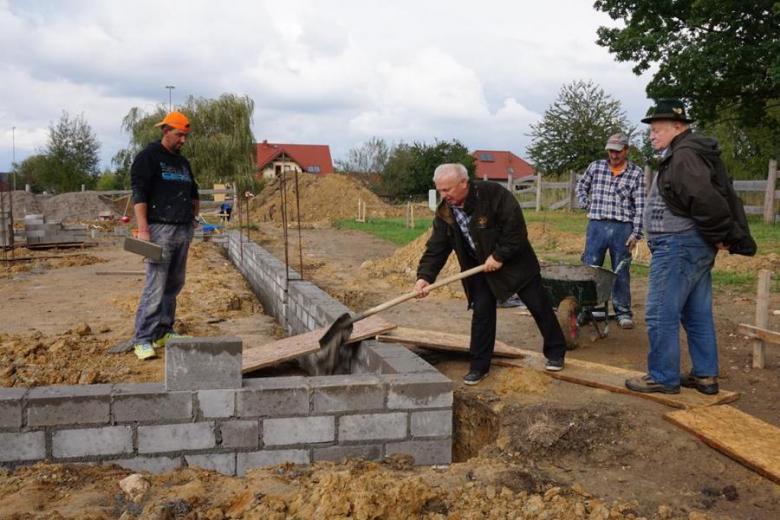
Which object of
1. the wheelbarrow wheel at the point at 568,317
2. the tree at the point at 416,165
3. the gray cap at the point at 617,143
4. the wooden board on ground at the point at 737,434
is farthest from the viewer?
the tree at the point at 416,165

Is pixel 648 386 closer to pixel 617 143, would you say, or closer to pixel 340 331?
pixel 340 331

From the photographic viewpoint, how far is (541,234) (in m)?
14.7

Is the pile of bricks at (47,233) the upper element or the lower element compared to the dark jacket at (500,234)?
lower

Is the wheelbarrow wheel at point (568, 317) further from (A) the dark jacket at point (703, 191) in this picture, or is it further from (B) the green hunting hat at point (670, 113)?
(B) the green hunting hat at point (670, 113)

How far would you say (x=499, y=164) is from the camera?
209ft

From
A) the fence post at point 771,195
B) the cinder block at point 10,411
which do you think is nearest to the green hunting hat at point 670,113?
the cinder block at point 10,411

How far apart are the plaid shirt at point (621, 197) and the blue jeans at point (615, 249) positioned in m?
0.06

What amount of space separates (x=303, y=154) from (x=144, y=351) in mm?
62725

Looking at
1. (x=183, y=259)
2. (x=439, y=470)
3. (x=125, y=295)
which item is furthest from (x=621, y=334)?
(x=125, y=295)

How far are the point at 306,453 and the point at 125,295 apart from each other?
5660 mm

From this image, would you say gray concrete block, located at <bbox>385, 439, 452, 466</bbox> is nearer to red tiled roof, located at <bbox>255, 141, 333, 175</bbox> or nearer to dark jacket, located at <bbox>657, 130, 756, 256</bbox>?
dark jacket, located at <bbox>657, 130, 756, 256</bbox>

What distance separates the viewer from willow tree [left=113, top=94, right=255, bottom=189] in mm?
33438

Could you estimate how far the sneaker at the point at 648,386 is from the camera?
385 cm

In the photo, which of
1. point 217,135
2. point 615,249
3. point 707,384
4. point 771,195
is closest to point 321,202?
point 217,135
